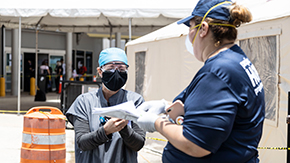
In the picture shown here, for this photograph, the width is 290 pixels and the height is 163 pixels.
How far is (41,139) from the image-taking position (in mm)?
4785

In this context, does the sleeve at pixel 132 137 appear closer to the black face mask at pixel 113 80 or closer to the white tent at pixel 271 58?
the black face mask at pixel 113 80

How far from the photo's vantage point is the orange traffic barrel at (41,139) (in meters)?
4.77

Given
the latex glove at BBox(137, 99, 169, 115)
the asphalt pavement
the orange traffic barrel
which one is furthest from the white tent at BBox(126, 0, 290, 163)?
the latex glove at BBox(137, 99, 169, 115)

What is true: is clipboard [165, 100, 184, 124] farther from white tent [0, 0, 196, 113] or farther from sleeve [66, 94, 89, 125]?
white tent [0, 0, 196, 113]

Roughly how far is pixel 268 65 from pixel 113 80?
313cm

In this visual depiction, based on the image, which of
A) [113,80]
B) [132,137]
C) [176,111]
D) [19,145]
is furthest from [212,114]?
[19,145]

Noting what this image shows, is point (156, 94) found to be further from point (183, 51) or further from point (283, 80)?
point (283, 80)

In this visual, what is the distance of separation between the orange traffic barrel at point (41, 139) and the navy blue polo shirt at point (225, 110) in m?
3.49

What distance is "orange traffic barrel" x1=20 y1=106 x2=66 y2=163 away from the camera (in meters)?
4.77

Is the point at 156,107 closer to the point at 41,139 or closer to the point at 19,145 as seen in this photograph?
the point at 41,139

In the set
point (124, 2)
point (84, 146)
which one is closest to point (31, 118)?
point (84, 146)

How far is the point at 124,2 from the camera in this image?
413 inches

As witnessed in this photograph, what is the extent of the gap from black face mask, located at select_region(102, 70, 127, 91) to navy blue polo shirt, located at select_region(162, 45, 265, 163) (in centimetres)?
102

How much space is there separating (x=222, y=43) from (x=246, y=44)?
4017 mm
